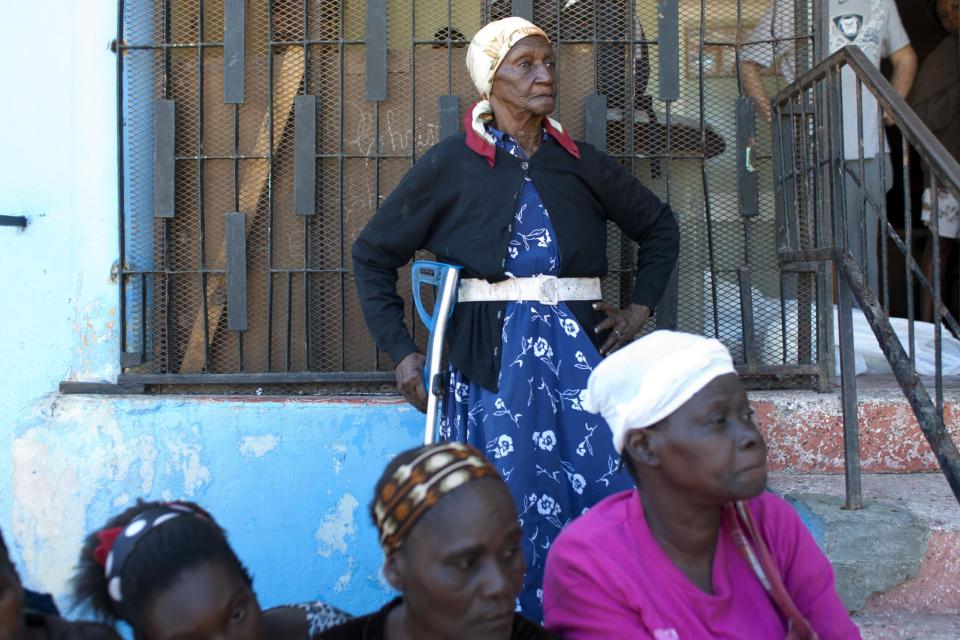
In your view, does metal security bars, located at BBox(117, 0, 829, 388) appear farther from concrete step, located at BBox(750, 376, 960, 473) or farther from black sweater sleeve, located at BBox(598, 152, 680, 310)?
black sweater sleeve, located at BBox(598, 152, 680, 310)

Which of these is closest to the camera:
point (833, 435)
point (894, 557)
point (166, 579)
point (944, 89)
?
point (166, 579)

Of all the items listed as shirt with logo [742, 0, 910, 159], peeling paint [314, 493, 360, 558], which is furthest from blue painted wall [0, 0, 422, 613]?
shirt with logo [742, 0, 910, 159]

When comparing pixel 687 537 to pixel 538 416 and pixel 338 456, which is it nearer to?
pixel 538 416

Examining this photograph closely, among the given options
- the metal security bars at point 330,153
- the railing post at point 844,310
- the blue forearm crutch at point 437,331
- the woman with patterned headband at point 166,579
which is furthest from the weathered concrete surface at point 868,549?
the woman with patterned headband at point 166,579

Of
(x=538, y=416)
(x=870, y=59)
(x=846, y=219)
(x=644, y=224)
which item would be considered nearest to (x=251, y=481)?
(x=538, y=416)

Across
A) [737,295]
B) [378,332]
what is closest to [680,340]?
[378,332]

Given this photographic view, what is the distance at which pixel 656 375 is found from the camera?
73.2 inches

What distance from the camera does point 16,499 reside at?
365 cm

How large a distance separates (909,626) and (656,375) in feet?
4.88

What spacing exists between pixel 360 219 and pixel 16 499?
1.68 meters

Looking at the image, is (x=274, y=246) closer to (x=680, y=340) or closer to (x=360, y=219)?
(x=360, y=219)

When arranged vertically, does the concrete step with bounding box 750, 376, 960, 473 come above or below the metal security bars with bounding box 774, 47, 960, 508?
below

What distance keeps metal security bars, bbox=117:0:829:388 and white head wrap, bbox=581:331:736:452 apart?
1.92 metres

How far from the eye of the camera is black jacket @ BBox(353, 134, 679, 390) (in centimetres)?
292
